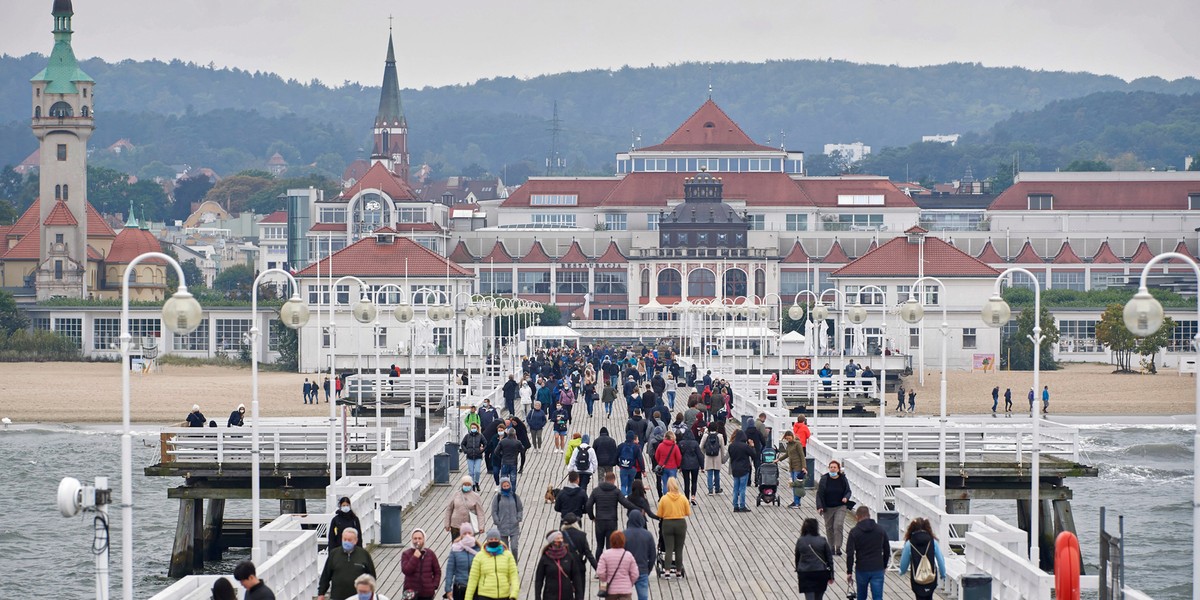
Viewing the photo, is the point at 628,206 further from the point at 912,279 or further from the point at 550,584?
the point at 550,584

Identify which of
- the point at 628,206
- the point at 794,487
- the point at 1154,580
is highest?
the point at 628,206

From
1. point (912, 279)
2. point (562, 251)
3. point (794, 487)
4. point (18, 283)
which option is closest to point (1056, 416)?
point (912, 279)

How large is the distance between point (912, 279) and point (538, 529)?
6935 centimetres

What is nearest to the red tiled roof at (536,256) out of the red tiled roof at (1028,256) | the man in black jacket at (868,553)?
the red tiled roof at (1028,256)

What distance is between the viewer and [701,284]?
404ft

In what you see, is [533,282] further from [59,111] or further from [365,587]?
[365,587]

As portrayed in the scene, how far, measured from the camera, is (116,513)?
4650 centimetres

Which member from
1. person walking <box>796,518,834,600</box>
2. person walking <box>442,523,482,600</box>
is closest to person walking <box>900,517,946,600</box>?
person walking <box>796,518,834,600</box>

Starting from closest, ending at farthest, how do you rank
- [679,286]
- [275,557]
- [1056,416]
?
[275,557]
[1056,416]
[679,286]

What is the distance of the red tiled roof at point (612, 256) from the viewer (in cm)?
12594

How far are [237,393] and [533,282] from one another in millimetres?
52186

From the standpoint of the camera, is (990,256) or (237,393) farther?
(990,256)

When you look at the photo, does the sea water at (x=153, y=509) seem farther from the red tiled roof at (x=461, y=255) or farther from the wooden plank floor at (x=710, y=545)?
the red tiled roof at (x=461, y=255)

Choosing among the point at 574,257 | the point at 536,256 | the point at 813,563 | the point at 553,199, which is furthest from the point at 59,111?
the point at 813,563
